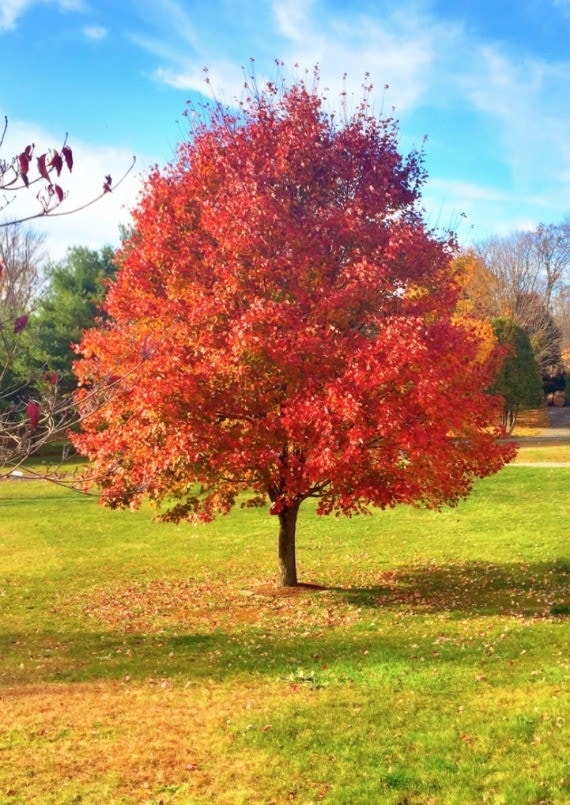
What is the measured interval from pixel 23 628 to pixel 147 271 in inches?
304

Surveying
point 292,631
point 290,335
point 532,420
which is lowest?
point 292,631

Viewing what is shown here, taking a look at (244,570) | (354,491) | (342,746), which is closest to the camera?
(342,746)

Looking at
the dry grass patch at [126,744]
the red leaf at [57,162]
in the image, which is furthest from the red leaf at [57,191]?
the dry grass patch at [126,744]

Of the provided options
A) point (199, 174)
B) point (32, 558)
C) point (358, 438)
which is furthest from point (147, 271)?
point (32, 558)

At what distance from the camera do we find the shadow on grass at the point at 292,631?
10.7 metres

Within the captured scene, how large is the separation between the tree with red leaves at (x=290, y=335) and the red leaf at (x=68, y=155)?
6.66 m

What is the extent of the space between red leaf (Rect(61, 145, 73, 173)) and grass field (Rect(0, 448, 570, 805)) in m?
5.20

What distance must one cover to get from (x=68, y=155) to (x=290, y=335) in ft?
24.6

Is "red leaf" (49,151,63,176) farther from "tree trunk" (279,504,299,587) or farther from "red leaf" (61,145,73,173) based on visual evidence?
"tree trunk" (279,504,299,587)

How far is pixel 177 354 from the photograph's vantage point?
42.9 feet

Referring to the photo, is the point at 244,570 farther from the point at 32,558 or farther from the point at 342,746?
the point at 342,746

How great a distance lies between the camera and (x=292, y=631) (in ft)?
42.0

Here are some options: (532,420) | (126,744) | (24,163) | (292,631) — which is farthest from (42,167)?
(532,420)

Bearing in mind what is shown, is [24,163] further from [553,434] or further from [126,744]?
[553,434]
